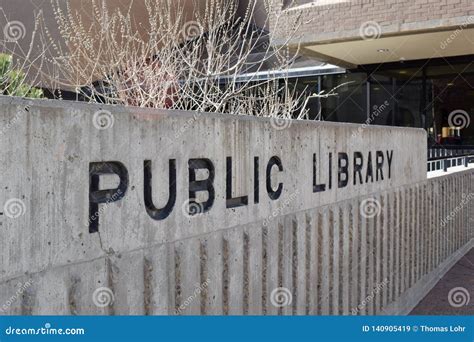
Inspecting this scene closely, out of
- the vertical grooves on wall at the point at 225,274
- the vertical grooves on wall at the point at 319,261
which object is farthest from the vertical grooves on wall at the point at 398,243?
the vertical grooves on wall at the point at 225,274

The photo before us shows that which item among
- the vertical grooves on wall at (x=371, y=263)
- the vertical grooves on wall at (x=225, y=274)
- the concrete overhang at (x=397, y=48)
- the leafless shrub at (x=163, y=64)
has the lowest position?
the vertical grooves on wall at (x=371, y=263)

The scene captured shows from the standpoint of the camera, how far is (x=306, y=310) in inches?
172

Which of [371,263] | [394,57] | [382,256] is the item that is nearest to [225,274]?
[371,263]

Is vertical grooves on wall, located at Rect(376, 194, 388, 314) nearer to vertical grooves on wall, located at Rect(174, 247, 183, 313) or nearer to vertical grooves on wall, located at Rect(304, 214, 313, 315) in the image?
vertical grooves on wall, located at Rect(304, 214, 313, 315)

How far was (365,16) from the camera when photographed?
13805mm

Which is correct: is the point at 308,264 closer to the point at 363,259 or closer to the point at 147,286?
the point at 363,259

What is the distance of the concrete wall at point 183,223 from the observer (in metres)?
2.31

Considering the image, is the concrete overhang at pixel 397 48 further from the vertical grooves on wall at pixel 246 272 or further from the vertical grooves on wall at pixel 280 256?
the vertical grooves on wall at pixel 246 272

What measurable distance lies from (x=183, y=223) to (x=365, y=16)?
38.5 ft

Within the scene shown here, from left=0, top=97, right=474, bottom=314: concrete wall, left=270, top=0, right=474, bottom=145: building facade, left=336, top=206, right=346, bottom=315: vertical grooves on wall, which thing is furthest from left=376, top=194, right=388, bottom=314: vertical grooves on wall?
left=270, top=0, right=474, bottom=145: building facade

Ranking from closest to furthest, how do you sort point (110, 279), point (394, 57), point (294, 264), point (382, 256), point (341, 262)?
point (110, 279) < point (294, 264) < point (341, 262) < point (382, 256) < point (394, 57)

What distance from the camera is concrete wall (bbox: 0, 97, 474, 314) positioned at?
2.31 metres

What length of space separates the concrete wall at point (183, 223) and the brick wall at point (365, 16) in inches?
321

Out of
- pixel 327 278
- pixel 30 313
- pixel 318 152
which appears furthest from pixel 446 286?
pixel 30 313
